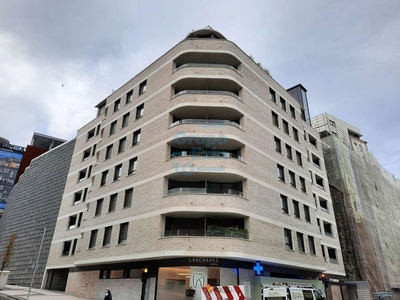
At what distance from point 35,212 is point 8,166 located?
250 feet

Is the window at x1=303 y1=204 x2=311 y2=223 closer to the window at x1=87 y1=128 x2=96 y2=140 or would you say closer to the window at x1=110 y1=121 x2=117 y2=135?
the window at x1=110 y1=121 x2=117 y2=135

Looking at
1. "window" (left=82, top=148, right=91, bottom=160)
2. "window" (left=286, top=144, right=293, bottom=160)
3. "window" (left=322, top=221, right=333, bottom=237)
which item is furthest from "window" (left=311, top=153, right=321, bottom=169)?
"window" (left=82, top=148, right=91, bottom=160)

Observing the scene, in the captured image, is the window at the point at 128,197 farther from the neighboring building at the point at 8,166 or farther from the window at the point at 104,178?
the neighboring building at the point at 8,166

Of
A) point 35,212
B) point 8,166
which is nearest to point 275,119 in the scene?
point 35,212

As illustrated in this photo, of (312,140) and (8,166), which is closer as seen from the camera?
(312,140)

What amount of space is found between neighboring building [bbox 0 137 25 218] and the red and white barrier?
103 meters

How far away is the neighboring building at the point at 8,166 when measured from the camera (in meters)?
95.6

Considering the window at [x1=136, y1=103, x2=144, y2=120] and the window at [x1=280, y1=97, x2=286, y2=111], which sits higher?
the window at [x1=280, y1=97, x2=286, y2=111]

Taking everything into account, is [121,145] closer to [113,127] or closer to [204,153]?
[113,127]

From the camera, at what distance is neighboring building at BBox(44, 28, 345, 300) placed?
60.7 feet

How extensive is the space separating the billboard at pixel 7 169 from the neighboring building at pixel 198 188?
8245 cm

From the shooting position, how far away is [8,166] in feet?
327

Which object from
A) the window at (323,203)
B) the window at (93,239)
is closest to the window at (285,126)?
the window at (323,203)

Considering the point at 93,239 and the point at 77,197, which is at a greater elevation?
the point at 77,197
